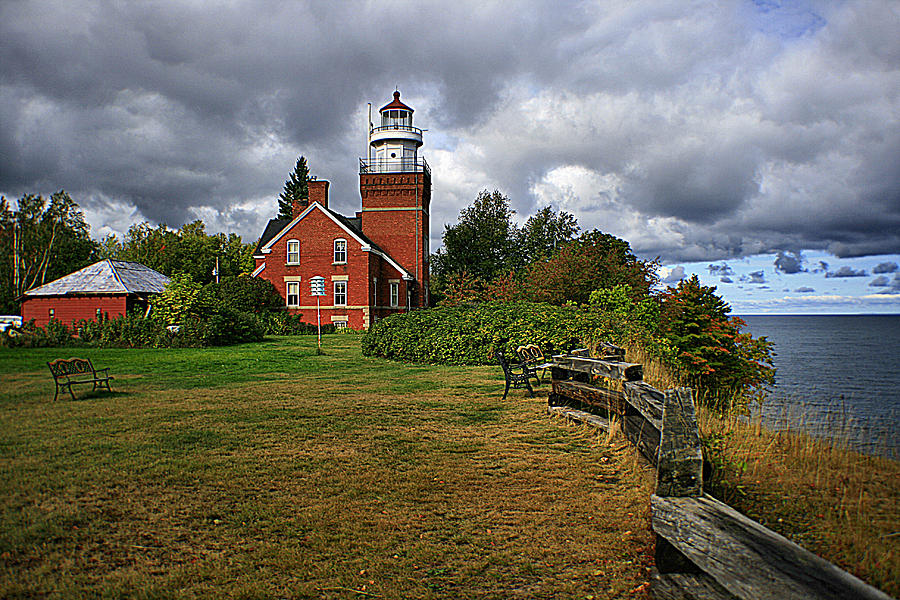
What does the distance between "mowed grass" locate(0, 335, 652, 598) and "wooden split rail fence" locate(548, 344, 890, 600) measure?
0.41 metres

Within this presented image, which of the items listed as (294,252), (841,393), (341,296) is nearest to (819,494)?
(841,393)

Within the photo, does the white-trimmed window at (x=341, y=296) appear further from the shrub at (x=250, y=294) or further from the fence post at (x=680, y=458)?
the fence post at (x=680, y=458)

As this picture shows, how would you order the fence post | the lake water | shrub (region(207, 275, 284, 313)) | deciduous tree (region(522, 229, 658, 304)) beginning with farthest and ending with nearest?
shrub (region(207, 275, 284, 313)) → deciduous tree (region(522, 229, 658, 304)) → the lake water → the fence post

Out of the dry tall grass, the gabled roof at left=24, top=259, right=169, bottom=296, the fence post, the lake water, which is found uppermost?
the gabled roof at left=24, top=259, right=169, bottom=296

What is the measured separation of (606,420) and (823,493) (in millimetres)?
3835

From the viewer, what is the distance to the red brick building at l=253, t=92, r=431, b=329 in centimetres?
4038

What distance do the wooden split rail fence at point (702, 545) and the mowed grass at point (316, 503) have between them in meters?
0.41

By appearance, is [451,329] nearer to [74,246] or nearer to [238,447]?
[238,447]

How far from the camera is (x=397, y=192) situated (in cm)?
4466

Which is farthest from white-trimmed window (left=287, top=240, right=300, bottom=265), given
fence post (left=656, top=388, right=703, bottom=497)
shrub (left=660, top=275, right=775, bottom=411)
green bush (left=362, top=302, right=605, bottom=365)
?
fence post (left=656, top=388, right=703, bottom=497)

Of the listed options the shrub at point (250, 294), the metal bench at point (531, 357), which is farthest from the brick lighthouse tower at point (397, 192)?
the metal bench at point (531, 357)

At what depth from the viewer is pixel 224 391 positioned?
1267cm

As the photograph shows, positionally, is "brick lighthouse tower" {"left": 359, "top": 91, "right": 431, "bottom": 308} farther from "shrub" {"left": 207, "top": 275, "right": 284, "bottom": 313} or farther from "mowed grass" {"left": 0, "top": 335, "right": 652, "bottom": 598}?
"mowed grass" {"left": 0, "top": 335, "right": 652, "bottom": 598}

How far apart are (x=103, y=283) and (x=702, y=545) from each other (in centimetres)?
3709
